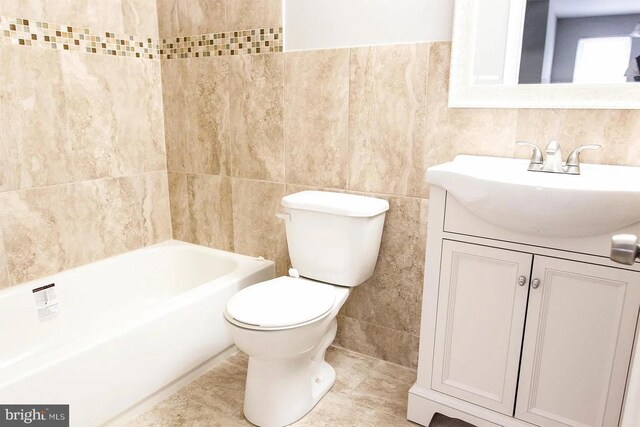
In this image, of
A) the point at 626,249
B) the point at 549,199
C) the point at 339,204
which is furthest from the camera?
the point at 339,204

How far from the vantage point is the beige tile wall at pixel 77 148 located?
1.89 meters

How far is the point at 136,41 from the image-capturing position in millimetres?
2303

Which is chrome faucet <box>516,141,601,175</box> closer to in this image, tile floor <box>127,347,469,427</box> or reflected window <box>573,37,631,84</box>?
reflected window <box>573,37,631,84</box>

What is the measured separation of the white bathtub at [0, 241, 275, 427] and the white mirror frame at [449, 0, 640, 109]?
46.9 inches

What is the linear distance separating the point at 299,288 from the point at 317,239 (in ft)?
0.71

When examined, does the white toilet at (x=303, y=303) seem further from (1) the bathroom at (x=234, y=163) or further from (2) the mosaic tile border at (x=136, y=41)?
(2) the mosaic tile border at (x=136, y=41)

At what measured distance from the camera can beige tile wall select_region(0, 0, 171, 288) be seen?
74.3 inches

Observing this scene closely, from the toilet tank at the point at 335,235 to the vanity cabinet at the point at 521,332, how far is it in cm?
32

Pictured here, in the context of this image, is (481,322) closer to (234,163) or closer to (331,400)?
(331,400)

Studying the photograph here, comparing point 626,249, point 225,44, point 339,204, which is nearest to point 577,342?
point 626,249

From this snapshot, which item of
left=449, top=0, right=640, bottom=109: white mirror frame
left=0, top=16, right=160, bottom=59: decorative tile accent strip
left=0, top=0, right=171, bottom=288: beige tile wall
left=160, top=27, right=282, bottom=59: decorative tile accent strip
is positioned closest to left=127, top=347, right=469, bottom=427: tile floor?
left=0, top=0, right=171, bottom=288: beige tile wall

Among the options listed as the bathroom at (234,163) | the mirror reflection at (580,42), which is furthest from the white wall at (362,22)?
the mirror reflection at (580,42)

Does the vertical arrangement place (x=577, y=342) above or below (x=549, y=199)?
below

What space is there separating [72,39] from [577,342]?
7.35 ft
